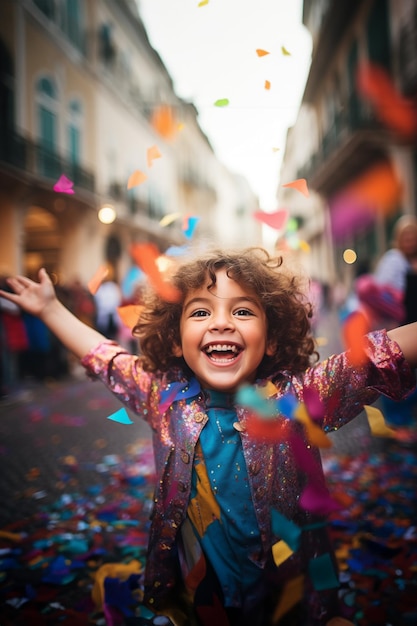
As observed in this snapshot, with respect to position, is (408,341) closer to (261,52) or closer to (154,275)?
(154,275)

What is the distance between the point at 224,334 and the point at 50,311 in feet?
2.09

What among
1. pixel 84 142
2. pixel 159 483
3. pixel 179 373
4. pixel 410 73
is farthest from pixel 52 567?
pixel 84 142

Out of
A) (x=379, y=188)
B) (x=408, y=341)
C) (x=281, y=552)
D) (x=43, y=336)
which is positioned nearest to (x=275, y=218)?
(x=408, y=341)

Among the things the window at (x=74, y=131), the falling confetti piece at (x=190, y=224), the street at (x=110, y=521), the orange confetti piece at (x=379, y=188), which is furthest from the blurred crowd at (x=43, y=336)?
the orange confetti piece at (x=379, y=188)

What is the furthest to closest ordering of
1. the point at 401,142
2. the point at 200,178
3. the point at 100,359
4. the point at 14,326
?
the point at 200,178
the point at 401,142
the point at 14,326
the point at 100,359

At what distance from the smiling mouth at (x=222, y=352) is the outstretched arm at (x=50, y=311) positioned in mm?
418

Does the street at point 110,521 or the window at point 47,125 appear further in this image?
the window at point 47,125

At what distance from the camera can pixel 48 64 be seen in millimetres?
10164

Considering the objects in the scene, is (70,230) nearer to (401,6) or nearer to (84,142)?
(84,142)

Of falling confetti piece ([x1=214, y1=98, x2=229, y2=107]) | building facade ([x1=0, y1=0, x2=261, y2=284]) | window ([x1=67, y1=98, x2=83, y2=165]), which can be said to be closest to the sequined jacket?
falling confetti piece ([x1=214, y1=98, x2=229, y2=107])

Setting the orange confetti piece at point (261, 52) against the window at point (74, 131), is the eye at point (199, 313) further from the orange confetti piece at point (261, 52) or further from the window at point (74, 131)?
the window at point (74, 131)

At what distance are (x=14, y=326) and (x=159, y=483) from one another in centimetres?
440

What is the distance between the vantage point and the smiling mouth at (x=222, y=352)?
4.33ft

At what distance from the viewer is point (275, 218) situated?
2090 millimetres
